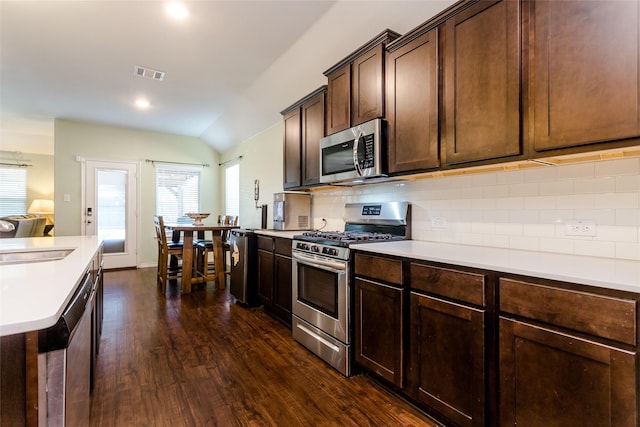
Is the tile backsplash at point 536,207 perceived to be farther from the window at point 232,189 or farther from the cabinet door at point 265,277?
the window at point 232,189

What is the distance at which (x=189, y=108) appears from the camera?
4953 mm

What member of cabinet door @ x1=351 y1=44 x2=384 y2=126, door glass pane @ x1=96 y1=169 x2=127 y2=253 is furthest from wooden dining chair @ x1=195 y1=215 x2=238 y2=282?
cabinet door @ x1=351 y1=44 x2=384 y2=126

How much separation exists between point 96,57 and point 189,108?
64.9 inches

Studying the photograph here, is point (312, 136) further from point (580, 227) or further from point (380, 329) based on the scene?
point (580, 227)

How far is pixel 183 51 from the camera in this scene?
321cm

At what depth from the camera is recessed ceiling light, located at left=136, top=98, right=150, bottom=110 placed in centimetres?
458

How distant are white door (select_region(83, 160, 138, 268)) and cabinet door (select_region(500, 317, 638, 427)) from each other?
6.48 m

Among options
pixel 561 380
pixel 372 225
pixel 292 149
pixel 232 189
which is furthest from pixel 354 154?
pixel 232 189

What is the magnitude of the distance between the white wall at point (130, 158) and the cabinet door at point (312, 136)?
13.8ft

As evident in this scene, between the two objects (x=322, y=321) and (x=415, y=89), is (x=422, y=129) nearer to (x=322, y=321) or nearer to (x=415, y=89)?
(x=415, y=89)

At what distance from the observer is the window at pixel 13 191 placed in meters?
7.22

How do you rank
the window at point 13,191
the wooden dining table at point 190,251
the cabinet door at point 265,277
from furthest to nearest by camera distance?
the window at point 13,191 → the wooden dining table at point 190,251 → the cabinet door at point 265,277

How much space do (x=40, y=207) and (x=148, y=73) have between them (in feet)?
19.5

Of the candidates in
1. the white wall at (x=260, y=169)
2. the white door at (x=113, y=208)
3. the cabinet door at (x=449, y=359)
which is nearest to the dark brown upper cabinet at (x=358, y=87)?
the cabinet door at (x=449, y=359)
